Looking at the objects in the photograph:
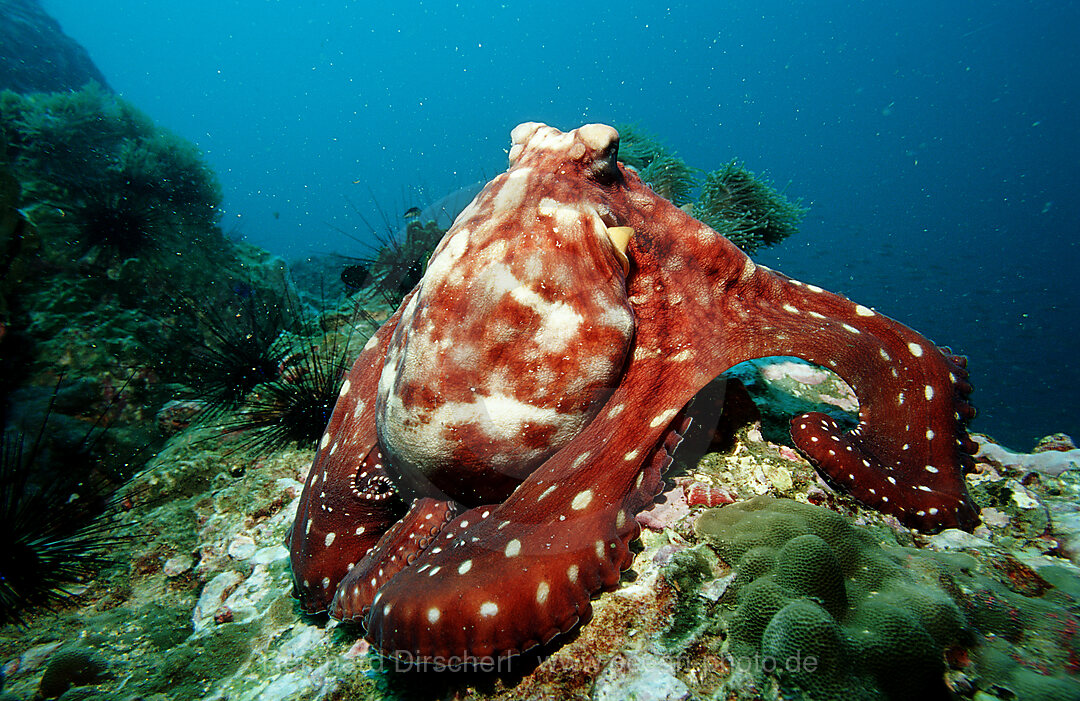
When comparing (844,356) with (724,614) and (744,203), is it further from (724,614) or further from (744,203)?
(744,203)

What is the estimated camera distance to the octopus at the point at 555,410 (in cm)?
180

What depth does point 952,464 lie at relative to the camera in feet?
8.19

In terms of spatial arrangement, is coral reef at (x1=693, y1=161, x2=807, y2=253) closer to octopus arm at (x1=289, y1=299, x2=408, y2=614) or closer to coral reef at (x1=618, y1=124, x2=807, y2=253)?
coral reef at (x1=618, y1=124, x2=807, y2=253)

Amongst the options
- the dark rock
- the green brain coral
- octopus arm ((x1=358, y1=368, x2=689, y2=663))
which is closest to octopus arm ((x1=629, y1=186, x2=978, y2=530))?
the green brain coral

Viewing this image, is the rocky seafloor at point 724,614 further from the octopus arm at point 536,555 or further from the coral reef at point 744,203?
the coral reef at point 744,203

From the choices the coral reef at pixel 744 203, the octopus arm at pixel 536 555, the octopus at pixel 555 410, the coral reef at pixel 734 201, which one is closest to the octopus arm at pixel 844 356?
the octopus at pixel 555 410

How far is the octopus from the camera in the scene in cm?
180

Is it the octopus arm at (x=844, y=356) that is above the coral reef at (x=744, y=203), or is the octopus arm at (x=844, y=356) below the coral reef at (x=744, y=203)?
below

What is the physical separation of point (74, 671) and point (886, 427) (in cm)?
536

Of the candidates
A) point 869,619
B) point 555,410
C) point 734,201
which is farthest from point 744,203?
point 869,619

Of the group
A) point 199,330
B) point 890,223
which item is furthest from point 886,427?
point 890,223

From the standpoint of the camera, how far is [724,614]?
74.4 inches

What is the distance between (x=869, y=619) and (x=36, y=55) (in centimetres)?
3738

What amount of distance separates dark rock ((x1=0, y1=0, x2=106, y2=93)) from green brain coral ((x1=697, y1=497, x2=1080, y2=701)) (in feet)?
100
